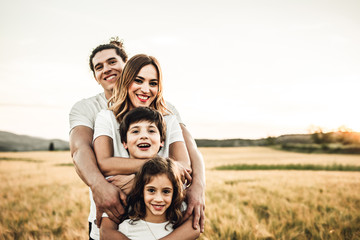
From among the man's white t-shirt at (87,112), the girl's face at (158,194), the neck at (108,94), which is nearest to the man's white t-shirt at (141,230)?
the girl's face at (158,194)

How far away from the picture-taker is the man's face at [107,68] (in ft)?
12.0

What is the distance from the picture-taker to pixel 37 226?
18.9 feet

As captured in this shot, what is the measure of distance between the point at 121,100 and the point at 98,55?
4.26 ft

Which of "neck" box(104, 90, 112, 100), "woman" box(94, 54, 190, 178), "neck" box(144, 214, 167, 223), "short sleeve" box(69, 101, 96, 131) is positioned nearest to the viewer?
"neck" box(144, 214, 167, 223)

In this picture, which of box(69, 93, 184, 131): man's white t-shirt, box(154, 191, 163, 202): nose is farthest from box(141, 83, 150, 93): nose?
box(154, 191, 163, 202): nose

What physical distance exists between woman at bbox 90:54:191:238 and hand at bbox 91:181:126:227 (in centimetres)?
15

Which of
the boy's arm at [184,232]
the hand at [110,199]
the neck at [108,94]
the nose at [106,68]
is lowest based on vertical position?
the boy's arm at [184,232]

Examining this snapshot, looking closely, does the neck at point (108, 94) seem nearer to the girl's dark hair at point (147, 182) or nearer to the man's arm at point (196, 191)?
the man's arm at point (196, 191)

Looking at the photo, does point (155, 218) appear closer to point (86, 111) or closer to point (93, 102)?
point (86, 111)

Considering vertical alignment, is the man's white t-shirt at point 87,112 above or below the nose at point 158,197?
above

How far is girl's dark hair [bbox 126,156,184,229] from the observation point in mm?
2322

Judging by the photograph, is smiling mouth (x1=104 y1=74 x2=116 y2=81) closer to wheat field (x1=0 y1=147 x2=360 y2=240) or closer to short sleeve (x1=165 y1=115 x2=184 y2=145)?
short sleeve (x1=165 y1=115 x2=184 y2=145)

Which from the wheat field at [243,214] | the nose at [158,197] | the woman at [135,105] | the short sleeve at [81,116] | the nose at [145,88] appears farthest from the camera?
the wheat field at [243,214]

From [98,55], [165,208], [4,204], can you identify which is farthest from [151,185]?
[4,204]
